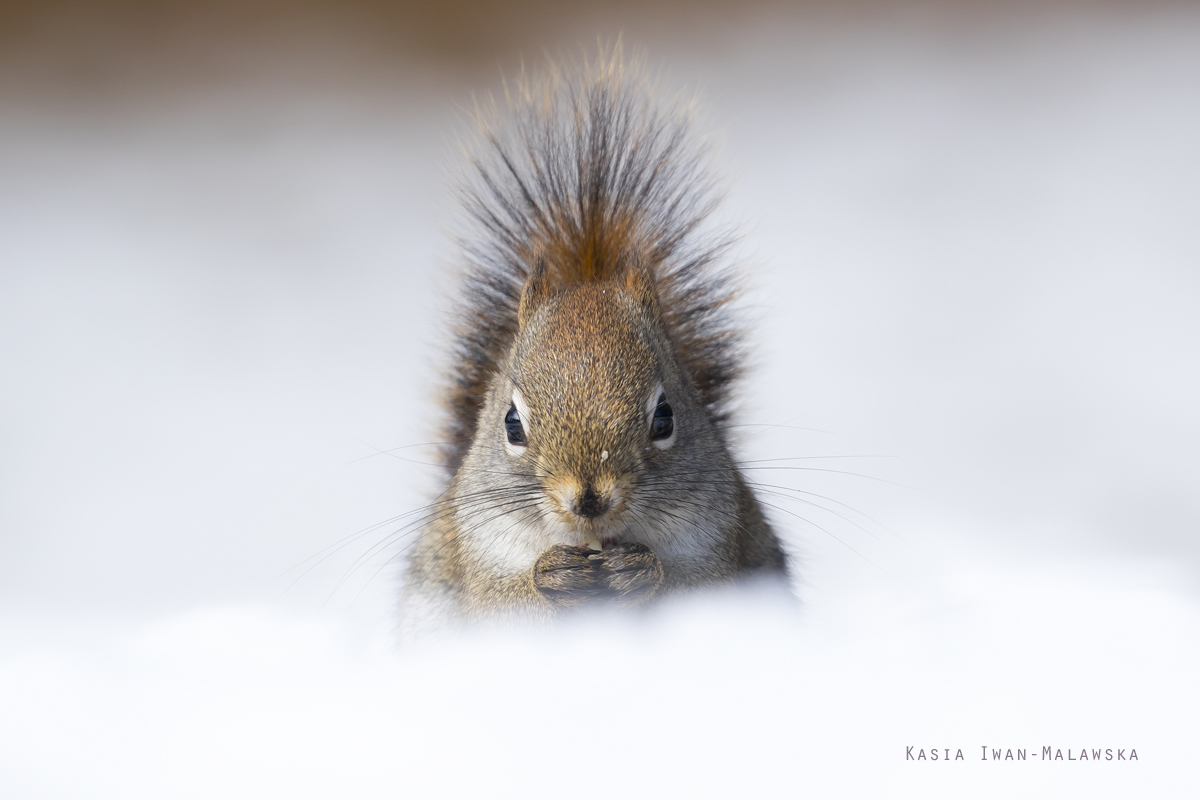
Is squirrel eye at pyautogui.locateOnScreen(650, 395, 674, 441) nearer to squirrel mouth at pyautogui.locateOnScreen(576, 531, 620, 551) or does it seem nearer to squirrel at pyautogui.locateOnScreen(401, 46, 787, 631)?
squirrel at pyautogui.locateOnScreen(401, 46, 787, 631)

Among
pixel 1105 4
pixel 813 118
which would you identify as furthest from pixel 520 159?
pixel 1105 4

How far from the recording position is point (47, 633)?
1102mm

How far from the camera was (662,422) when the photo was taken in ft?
3.30

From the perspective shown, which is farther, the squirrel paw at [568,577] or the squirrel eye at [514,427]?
the squirrel eye at [514,427]

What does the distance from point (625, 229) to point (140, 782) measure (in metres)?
0.90

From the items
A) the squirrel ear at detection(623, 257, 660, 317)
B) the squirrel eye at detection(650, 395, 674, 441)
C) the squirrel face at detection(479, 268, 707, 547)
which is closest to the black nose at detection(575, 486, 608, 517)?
the squirrel face at detection(479, 268, 707, 547)

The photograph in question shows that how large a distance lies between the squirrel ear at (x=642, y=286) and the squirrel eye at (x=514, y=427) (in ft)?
0.75

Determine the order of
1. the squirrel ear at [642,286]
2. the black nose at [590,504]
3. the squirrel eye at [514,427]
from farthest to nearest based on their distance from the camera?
the squirrel ear at [642,286] → the squirrel eye at [514,427] → the black nose at [590,504]

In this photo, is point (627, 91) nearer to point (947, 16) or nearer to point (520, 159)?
point (520, 159)

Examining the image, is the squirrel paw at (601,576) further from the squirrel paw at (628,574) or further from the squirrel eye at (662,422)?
the squirrel eye at (662,422)

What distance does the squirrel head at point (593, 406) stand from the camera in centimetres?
94

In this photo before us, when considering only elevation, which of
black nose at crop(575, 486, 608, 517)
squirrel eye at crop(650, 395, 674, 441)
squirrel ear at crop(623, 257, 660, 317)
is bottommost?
black nose at crop(575, 486, 608, 517)

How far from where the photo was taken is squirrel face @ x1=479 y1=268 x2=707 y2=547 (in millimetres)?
935

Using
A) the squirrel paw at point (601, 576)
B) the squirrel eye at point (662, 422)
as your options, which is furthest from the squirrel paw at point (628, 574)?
the squirrel eye at point (662, 422)
